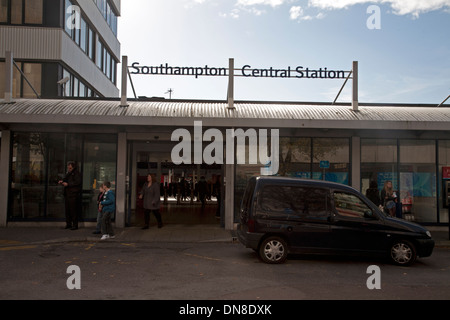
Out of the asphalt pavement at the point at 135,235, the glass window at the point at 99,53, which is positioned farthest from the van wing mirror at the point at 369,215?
the glass window at the point at 99,53

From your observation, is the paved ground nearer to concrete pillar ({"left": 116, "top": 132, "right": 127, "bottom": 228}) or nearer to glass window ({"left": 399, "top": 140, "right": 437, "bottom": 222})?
concrete pillar ({"left": 116, "top": 132, "right": 127, "bottom": 228})

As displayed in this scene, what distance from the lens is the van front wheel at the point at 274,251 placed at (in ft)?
28.9

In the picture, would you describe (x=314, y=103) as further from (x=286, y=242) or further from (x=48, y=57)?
(x=48, y=57)

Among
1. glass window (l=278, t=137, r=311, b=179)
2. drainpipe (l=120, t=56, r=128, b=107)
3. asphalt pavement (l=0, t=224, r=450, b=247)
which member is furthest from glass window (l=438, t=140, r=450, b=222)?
drainpipe (l=120, t=56, r=128, b=107)

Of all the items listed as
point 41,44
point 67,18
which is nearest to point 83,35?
point 67,18

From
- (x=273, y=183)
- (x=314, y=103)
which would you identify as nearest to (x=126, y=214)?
(x=273, y=183)

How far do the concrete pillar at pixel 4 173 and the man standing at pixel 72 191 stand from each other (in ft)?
7.12

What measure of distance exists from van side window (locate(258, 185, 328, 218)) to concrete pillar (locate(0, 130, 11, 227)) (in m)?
8.87

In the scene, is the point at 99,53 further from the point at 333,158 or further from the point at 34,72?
the point at 333,158

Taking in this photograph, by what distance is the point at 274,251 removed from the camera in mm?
8820

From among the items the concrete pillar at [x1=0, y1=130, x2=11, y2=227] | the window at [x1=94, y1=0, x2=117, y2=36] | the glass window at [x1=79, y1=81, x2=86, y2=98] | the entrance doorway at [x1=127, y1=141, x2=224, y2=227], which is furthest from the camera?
the window at [x1=94, y1=0, x2=117, y2=36]

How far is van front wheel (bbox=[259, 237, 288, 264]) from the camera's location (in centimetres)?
880

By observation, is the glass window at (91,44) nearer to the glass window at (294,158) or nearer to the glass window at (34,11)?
the glass window at (34,11)
